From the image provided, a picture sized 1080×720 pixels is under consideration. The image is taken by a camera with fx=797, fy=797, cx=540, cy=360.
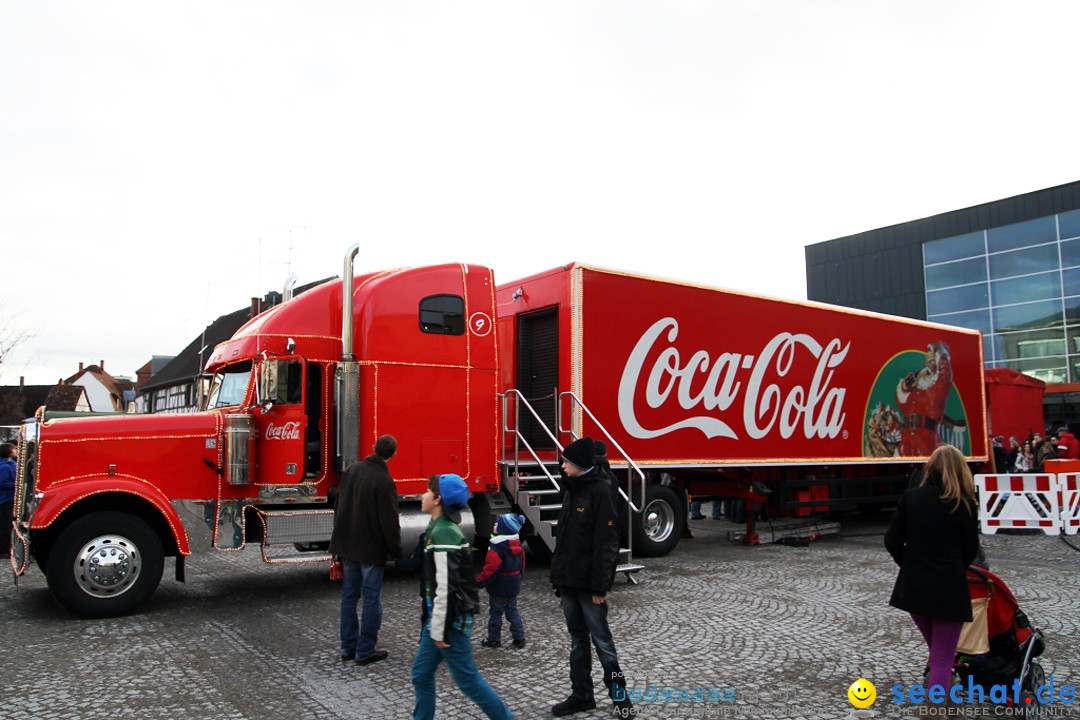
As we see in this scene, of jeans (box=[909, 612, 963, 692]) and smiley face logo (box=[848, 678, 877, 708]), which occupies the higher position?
jeans (box=[909, 612, 963, 692])

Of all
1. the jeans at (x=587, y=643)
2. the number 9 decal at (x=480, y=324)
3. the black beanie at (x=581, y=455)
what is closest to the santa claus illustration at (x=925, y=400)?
the number 9 decal at (x=480, y=324)

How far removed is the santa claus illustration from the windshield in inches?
459

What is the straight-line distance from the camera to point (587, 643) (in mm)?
4906

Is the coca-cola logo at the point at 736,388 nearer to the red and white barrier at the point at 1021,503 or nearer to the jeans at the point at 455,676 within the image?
the red and white barrier at the point at 1021,503

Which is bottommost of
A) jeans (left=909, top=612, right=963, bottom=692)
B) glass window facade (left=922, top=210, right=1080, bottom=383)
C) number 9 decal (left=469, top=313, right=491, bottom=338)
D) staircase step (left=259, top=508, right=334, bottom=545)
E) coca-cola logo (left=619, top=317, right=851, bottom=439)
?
jeans (left=909, top=612, right=963, bottom=692)

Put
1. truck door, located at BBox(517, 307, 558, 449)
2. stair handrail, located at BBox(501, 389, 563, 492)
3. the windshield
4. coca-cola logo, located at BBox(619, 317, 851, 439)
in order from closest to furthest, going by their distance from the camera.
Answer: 1. the windshield
2. stair handrail, located at BBox(501, 389, 563, 492)
3. truck door, located at BBox(517, 307, 558, 449)
4. coca-cola logo, located at BBox(619, 317, 851, 439)

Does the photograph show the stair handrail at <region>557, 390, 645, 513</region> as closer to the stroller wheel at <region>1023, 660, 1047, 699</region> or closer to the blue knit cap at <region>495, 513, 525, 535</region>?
the blue knit cap at <region>495, 513, 525, 535</region>

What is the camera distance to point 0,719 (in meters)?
4.73

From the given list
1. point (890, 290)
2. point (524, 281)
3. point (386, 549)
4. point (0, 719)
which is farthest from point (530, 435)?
point (890, 290)

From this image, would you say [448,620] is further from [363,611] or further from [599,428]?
[599,428]

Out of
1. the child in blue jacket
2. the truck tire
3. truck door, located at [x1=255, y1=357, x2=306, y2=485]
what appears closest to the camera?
the child in blue jacket

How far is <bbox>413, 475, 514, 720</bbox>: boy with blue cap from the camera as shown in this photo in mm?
4062

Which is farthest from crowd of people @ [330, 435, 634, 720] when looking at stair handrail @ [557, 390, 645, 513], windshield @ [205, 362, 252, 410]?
stair handrail @ [557, 390, 645, 513]

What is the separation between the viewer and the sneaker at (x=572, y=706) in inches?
187
